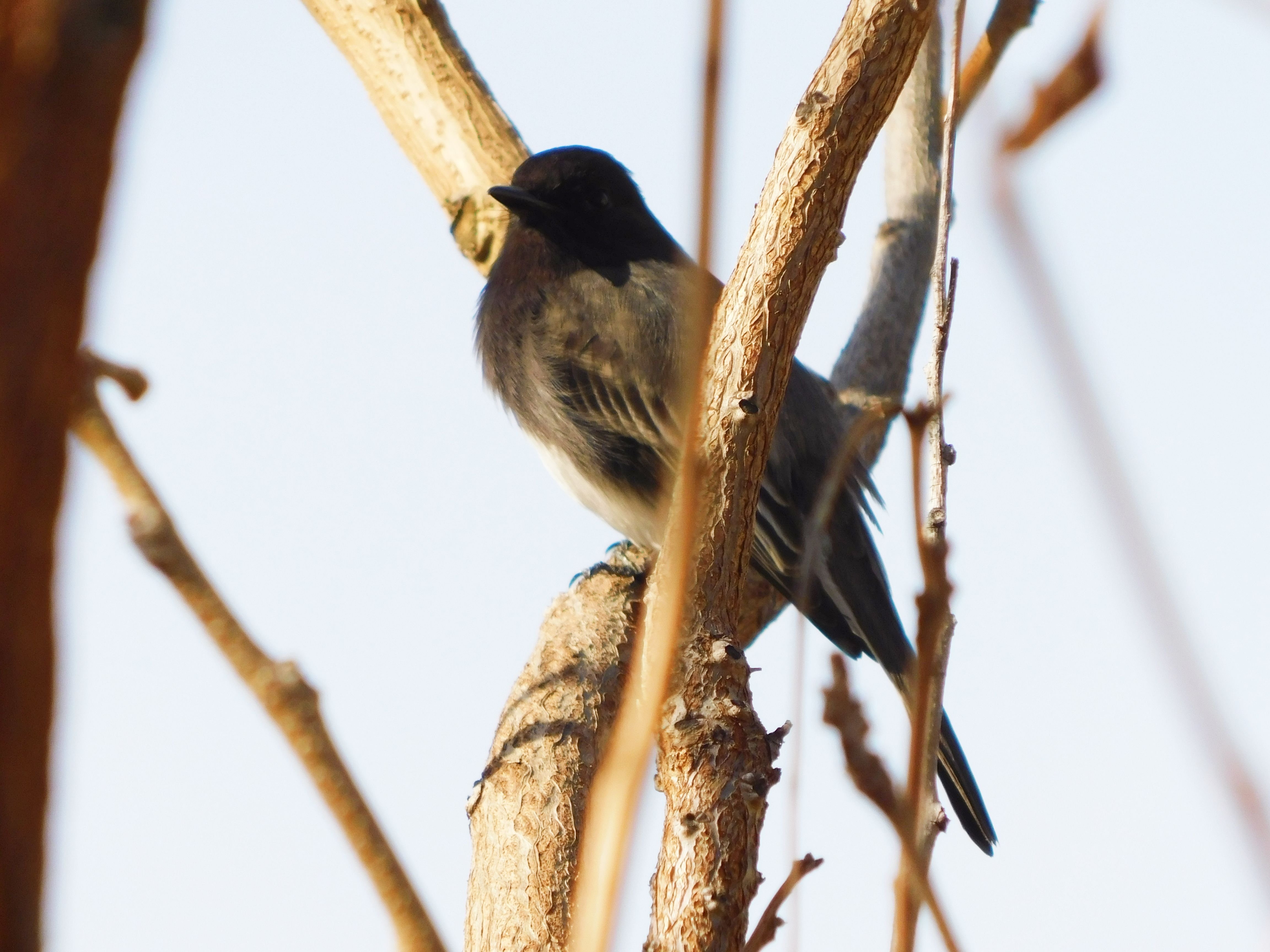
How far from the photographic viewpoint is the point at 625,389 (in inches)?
235

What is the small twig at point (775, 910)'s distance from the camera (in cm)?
117

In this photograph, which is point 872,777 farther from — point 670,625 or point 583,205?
point 583,205

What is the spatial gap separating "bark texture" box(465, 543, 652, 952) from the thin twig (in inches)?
115

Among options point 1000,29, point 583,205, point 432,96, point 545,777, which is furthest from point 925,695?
point 432,96

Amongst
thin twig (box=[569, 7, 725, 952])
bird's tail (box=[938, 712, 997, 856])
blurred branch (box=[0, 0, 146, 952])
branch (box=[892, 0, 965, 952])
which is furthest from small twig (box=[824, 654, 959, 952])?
bird's tail (box=[938, 712, 997, 856])

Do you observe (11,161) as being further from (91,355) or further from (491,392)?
(491,392)

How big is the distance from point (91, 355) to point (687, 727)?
→ 2058mm

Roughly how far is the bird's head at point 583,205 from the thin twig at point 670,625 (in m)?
5.34

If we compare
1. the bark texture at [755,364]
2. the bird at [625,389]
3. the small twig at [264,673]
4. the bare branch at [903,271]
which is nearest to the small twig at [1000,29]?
the small twig at [264,673]

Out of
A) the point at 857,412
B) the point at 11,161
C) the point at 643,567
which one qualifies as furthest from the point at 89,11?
the point at 857,412

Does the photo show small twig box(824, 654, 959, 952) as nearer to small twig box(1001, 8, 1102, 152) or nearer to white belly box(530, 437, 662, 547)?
small twig box(1001, 8, 1102, 152)

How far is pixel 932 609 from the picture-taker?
0.88 metres

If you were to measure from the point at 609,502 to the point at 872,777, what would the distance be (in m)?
5.24

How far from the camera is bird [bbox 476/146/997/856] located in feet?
18.2
